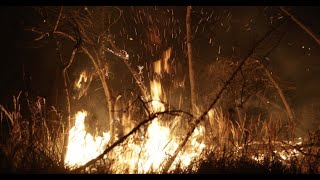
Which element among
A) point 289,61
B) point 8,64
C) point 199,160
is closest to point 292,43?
point 289,61

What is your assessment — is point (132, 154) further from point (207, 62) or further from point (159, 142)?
point (207, 62)

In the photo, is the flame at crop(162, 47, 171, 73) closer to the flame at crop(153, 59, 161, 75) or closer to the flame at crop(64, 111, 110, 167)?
the flame at crop(153, 59, 161, 75)

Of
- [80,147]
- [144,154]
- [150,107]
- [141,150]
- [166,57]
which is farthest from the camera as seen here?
[166,57]

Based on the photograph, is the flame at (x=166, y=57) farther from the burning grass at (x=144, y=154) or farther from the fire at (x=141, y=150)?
the burning grass at (x=144, y=154)

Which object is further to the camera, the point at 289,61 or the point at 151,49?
the point at 289,61

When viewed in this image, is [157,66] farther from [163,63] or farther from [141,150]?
[141,150]

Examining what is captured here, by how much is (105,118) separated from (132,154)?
378cm

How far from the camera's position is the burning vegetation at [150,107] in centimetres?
584

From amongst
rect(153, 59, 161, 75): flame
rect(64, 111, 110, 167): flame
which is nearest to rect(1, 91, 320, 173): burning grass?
rect(64, 111, 110, 167): flame

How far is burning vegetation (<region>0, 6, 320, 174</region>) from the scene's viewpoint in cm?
584

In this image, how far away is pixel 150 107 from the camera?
780 centimetres

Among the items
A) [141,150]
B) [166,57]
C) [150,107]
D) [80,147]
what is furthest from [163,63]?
[141,150]

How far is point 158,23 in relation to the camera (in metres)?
8.97

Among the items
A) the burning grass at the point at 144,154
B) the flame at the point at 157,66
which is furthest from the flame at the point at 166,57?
the burning grass at the point at 144,154
